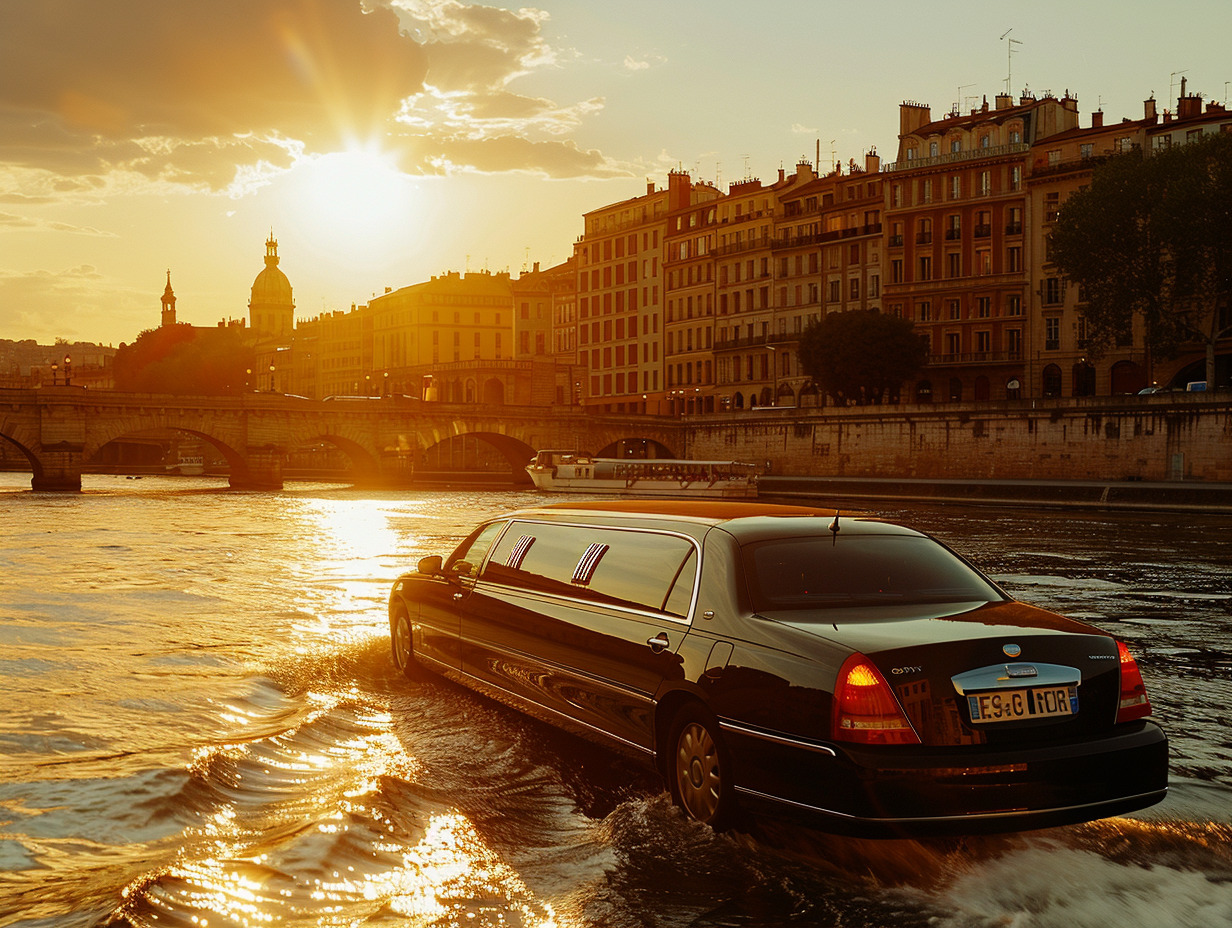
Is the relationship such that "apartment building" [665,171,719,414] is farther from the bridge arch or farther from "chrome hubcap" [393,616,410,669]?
"chrome hubcap" [393,616,410,669]

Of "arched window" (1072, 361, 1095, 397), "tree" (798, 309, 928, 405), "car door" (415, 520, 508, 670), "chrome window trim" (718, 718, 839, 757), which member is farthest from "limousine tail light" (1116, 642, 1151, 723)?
"arched window" (1072, 361, 1095, 397)

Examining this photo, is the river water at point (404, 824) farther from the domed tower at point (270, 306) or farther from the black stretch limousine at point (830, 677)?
the domed tower at point (270, 306)

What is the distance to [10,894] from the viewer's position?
4785 millimetres

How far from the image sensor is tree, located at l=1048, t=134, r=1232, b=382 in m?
53.9

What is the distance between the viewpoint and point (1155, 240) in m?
55.6

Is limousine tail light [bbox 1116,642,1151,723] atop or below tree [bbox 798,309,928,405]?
below

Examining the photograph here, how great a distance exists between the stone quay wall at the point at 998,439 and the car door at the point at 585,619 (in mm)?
50839

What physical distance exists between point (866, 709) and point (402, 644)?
17.7ft

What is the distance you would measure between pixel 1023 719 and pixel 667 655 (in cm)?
157

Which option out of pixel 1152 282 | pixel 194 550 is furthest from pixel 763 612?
pixel 1152 282

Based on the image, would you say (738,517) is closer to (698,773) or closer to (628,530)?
(628,530)

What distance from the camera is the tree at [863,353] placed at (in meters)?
69.7

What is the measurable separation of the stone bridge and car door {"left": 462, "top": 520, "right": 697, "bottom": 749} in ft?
189

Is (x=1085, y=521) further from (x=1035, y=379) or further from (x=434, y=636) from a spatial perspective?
(x=1035, y=379)
